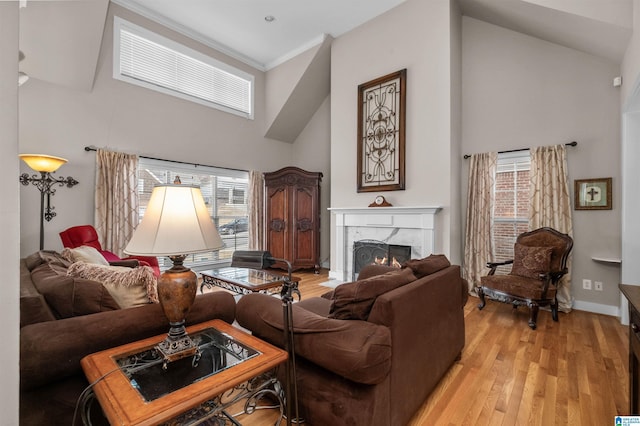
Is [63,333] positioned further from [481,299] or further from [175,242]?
[481,299]

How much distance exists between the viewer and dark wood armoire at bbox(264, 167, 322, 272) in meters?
5.46

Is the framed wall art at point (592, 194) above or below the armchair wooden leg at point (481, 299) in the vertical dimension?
above

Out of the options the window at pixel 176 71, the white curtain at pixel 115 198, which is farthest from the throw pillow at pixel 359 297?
the window at pixel 176 71

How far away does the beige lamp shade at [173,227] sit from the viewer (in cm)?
122

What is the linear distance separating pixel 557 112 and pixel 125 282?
4.75m

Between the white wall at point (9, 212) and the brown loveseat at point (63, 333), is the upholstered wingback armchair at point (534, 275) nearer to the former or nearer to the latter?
the brown loveseat at point (63, 333)

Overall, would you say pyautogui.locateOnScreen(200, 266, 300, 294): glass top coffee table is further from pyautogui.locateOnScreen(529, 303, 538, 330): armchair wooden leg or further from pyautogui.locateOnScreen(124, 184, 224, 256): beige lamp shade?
pyautogui.locateOnScreen(529, 303, 538, 330): armchair wooden leg

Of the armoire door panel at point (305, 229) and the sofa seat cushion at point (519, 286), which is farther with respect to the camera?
the armoire door panel at point (305, 229)

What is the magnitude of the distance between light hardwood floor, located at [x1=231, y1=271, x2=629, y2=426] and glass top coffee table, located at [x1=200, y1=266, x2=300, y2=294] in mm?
1283

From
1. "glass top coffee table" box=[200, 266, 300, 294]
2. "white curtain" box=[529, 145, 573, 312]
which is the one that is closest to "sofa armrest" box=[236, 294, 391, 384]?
"glass top coffee table" box=[200, 266, 300, 294]

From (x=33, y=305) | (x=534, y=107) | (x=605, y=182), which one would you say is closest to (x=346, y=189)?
(x=534, y=107)

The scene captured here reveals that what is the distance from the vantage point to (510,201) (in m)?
3.96

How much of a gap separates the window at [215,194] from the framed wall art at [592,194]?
5.19m

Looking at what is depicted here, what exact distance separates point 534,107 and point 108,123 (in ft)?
19.1
